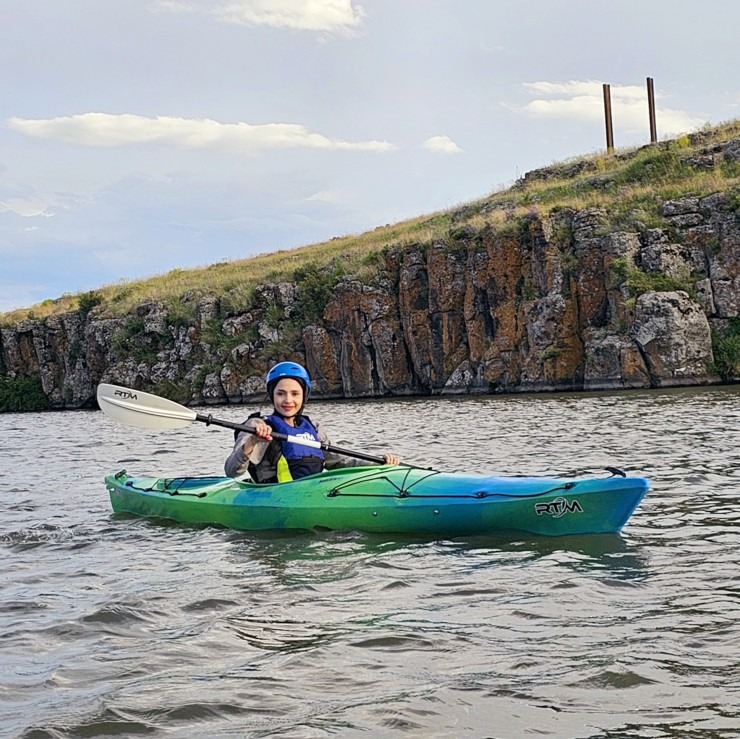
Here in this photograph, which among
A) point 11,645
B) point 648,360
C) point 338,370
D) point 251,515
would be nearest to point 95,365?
point 338,370

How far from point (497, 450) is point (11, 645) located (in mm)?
7163

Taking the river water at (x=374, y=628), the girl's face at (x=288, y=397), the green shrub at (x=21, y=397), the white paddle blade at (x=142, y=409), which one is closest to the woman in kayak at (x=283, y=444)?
the girl's face at (x=288, y=397)

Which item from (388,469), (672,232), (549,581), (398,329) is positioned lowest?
(549,581)

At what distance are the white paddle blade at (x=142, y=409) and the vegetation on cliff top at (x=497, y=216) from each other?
17283 millimetres

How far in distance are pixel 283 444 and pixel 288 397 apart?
358 mm

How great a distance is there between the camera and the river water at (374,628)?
2998 millimetres

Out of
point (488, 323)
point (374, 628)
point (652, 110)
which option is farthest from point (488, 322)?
point (374, 628)

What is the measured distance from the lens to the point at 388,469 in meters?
6.52

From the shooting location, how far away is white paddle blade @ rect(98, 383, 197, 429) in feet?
25.9

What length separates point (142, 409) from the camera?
806cm

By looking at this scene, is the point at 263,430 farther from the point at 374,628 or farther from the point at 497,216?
the point at 497,216

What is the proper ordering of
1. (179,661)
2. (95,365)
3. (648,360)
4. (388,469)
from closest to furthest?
(179,661) < (388,469) < (648,360) < (95,365)

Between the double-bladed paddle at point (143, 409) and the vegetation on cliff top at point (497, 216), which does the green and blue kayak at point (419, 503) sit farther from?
the vegetation on cliff top at point (497, 216)

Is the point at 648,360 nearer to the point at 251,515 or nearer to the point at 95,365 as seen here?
the point at 251,515
